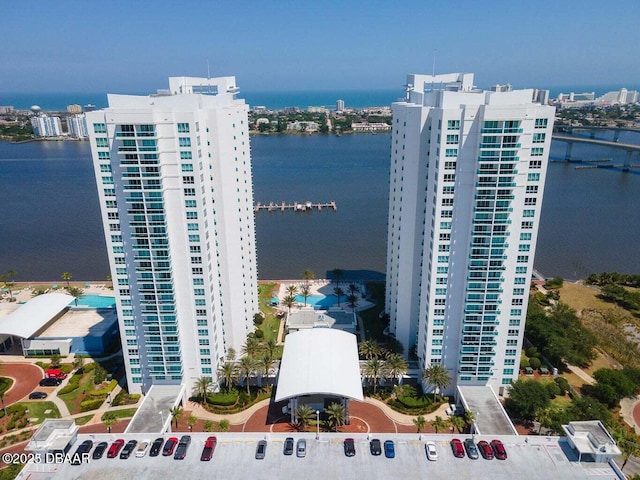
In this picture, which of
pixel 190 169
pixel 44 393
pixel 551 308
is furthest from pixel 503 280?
pixel 44 393

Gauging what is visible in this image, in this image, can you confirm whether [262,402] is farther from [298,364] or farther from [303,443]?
[303,443]

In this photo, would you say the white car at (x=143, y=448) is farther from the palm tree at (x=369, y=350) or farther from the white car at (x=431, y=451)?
the palm tree at (x=369, y=350)

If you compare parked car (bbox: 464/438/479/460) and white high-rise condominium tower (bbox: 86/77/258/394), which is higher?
white high-rise condominium tower (bbox: 86/77/258/394)

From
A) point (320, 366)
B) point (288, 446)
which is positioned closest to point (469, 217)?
point (320, 366)

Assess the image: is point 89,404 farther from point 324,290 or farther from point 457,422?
point 457,422

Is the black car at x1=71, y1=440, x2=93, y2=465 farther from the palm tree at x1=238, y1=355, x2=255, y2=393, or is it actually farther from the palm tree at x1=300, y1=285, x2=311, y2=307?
the palm tree at x1=300, y1=285, x2=311, y2=307

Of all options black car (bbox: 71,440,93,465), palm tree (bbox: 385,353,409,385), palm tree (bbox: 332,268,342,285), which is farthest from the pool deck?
black car (bbox: 71,440,93,465)
